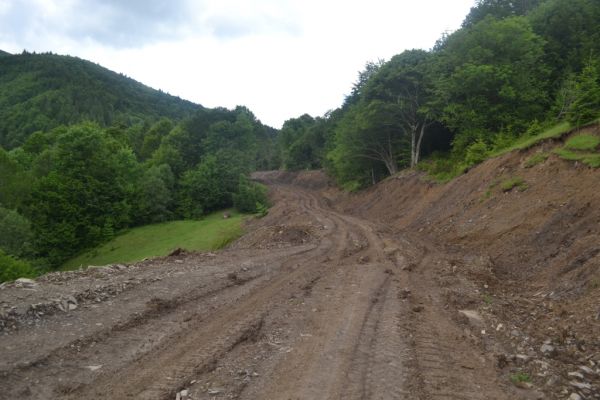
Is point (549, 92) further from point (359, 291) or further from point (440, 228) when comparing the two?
point (359, 291)

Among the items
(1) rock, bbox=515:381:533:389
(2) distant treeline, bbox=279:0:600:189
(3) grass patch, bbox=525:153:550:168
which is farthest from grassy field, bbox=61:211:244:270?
(1) rock, bbox=515:381:533:389

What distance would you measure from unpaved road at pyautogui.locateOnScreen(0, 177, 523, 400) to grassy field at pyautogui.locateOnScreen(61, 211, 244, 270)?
60.5ft

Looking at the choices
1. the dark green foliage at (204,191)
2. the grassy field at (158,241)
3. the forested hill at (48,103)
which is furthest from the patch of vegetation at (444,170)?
the forested hill at (48,103)

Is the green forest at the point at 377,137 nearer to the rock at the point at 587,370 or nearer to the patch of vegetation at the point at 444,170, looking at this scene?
the patch of vegetation at the point at 444,170

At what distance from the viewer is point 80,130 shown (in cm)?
4381

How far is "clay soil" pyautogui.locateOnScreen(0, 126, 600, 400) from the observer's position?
6.34 meters

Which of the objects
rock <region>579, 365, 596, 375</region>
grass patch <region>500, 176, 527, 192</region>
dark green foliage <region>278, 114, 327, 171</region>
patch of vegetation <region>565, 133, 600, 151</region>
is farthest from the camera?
dark green foliage <region>278, 114, 327, 171</region>

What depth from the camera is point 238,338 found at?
8.21 m

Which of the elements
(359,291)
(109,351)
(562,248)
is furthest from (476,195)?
(109,351)

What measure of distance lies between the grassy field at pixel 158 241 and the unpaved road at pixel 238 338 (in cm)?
1843

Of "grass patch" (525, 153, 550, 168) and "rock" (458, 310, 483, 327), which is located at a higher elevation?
"grass patch" (525, 153, 550, 168)

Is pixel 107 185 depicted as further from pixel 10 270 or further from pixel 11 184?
pixel 10 270

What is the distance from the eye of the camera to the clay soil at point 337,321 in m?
6.34

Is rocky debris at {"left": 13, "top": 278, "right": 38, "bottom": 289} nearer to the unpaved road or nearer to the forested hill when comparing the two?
the unpaved road
